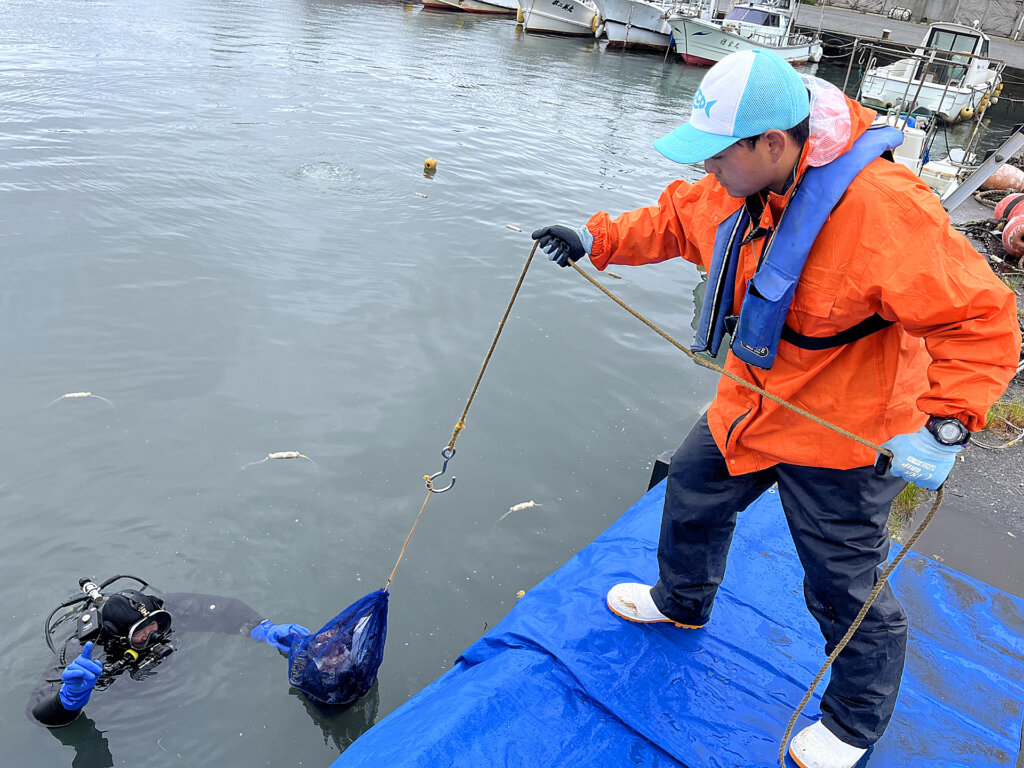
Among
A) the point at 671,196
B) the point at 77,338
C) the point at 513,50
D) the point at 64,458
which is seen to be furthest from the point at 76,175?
the point at 513,50

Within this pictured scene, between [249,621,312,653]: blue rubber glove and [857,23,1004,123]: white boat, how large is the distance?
2083 cm

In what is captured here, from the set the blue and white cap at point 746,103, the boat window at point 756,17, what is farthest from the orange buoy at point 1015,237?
the boat window at point 756,17

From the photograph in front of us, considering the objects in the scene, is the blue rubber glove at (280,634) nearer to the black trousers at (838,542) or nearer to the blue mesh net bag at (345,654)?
the blue mesh net bag at (345,654)

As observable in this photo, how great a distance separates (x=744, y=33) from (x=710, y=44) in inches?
55.3

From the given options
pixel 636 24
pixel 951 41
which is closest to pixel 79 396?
pixel 951 41

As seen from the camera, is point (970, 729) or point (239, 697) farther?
point (239, 697)

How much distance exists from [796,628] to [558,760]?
4.63 ft

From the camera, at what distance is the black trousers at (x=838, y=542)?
2.33 m

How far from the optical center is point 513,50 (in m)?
27.3

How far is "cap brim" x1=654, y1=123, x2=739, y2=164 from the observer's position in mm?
2096

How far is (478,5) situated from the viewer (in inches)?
1485

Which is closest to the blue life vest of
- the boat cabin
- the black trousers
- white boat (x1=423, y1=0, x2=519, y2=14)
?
the black trousers

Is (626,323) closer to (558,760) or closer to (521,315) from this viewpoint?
(521,315)

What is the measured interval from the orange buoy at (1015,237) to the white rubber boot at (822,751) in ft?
28.8
